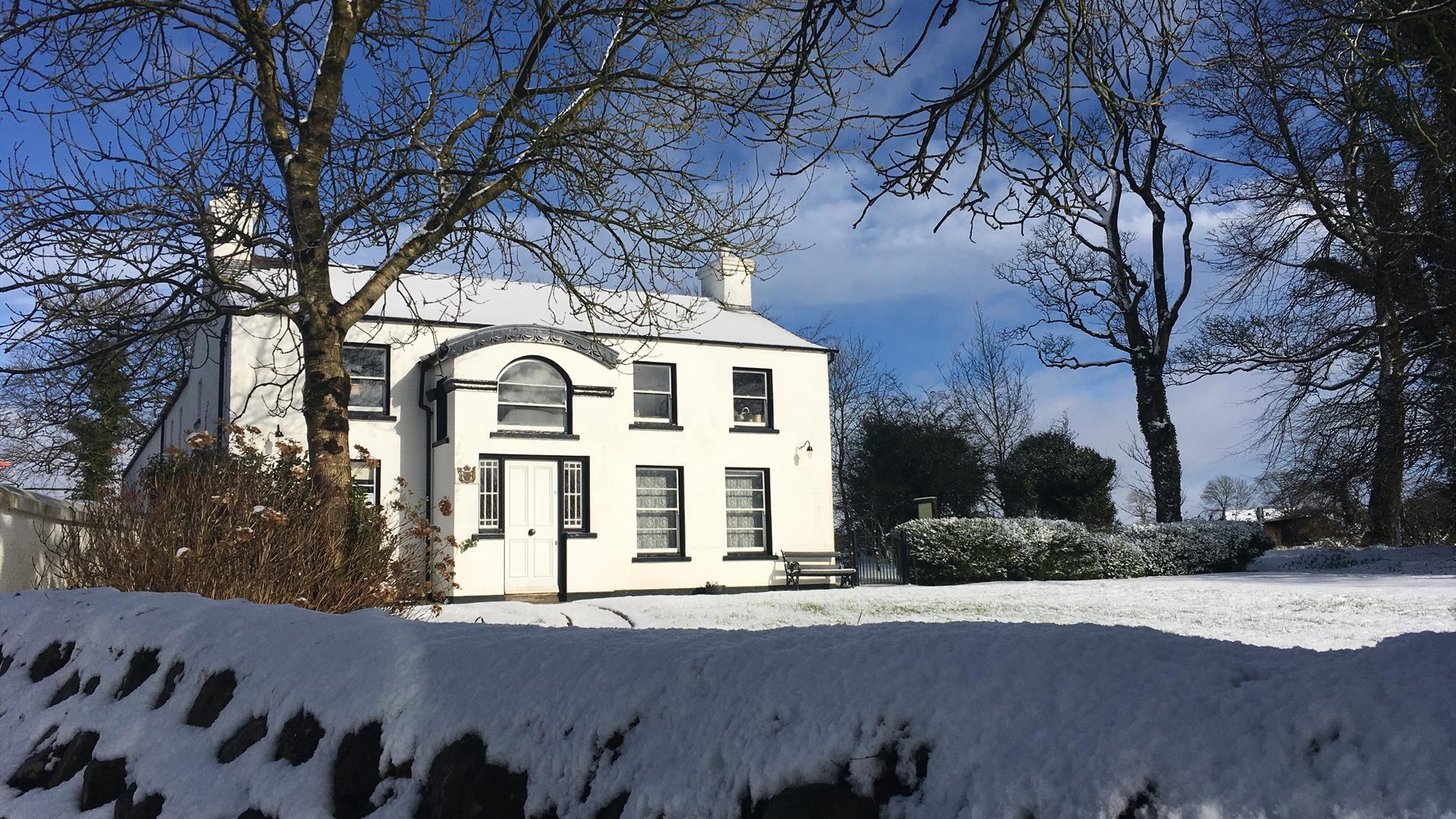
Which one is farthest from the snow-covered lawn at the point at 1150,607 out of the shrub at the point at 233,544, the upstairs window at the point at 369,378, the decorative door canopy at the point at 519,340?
the upstairs window at the point at 369,378

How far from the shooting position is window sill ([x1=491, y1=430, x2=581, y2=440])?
17250 mm

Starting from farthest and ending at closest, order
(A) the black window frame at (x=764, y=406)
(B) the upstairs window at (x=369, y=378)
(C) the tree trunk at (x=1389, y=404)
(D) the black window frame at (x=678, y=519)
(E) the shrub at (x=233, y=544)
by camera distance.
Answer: (A) the black window frame at (x=764, y=406) → (D) the black window frame at (x=678, y=519) → (B) the upstairs window at (x=369, y=378) → (C) the tree trunk at (x=1389, y=404) → (E) the shrub at (x=233, y=544)

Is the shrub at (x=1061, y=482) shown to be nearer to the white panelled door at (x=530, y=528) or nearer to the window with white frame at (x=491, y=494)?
the white panelled door at (x=530, y=528)

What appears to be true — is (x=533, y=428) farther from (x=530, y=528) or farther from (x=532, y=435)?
(x=530, y=528)

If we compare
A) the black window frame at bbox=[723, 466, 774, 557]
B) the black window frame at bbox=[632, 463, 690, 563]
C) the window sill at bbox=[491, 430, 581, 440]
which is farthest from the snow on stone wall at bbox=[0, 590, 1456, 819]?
the black window frame at bbox=[723, 466, 774, 557]

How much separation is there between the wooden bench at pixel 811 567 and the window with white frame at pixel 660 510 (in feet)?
7.52

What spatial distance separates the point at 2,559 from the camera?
8.49 m

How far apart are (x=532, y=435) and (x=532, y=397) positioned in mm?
809

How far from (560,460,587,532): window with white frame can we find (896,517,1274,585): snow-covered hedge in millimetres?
6614

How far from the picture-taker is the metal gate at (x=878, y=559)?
1986cm

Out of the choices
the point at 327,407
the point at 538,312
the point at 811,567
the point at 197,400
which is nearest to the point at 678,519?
the point at 811,567

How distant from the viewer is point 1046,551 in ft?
64.1

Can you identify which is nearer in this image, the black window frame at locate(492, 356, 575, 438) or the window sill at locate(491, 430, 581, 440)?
the window sill at locate(491, 430, 581, 440)

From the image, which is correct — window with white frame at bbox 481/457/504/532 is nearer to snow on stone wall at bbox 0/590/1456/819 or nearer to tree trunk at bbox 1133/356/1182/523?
snow on stone wall at bbox 0/590/1456/819
